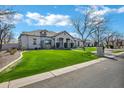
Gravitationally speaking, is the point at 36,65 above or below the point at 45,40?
below

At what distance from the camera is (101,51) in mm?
21234

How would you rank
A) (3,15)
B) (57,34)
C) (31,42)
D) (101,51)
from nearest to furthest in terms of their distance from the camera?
(3,15), (101,51), (31,42), (57,34)

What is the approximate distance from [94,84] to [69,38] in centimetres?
4316

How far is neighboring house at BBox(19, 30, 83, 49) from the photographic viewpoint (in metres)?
42.2

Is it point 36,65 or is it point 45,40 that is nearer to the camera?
point 36,65

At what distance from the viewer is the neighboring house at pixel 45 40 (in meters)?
42.2

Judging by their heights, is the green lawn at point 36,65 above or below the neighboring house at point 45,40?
below

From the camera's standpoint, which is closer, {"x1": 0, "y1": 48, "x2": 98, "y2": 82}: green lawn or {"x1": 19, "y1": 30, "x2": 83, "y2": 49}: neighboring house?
{"x1": 0, "y1": 48, "x2": 98, "y2": 82}: green lawn

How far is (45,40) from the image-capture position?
45.2 meters

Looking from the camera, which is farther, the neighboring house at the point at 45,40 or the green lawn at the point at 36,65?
the neighboring house at the point at 45,40

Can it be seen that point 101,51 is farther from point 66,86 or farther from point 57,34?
point 57,34

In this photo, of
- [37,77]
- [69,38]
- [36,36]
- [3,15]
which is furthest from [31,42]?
[37,77]

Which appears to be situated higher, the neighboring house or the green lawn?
the neighboring house

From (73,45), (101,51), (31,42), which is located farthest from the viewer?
(73,45)
